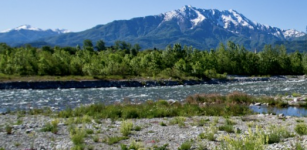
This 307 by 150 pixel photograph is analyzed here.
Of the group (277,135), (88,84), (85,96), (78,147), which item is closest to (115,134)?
(78,147)

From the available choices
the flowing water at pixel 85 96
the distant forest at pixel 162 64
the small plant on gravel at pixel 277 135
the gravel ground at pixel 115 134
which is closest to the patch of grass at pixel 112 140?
the gravel ground at pixel 115 134

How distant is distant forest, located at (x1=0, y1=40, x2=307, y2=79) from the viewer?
8841 centimetres

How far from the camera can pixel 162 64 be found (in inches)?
4033

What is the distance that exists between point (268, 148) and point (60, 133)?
11.2 meters

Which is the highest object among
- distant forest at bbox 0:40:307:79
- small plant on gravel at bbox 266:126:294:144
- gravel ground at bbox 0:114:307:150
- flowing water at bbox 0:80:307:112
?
distant forest at bbox 0:40:307:79

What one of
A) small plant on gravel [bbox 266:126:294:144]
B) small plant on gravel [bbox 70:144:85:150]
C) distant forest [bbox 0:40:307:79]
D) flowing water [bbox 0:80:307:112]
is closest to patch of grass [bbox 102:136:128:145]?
small plant on gravel [bbox 70:144:85:150]

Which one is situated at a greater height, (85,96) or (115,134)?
(115,134)

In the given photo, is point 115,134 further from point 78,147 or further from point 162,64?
point 162,64

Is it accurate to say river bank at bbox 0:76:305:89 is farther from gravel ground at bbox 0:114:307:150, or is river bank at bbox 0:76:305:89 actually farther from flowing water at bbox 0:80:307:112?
gravel ground at bbox 0:114:307:150

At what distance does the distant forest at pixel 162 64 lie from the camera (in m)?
88.4

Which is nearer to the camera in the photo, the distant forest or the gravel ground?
the gravel ground

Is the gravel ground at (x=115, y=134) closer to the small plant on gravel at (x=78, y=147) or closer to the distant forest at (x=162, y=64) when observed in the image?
the small plant on gravel at (x=78, y=147)

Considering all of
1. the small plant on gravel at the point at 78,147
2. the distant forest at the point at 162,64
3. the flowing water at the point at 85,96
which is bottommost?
the flowing water at the point at 85,96

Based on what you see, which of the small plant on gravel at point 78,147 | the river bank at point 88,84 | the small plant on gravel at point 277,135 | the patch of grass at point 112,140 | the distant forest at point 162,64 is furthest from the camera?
the distant forest at point 162,64
